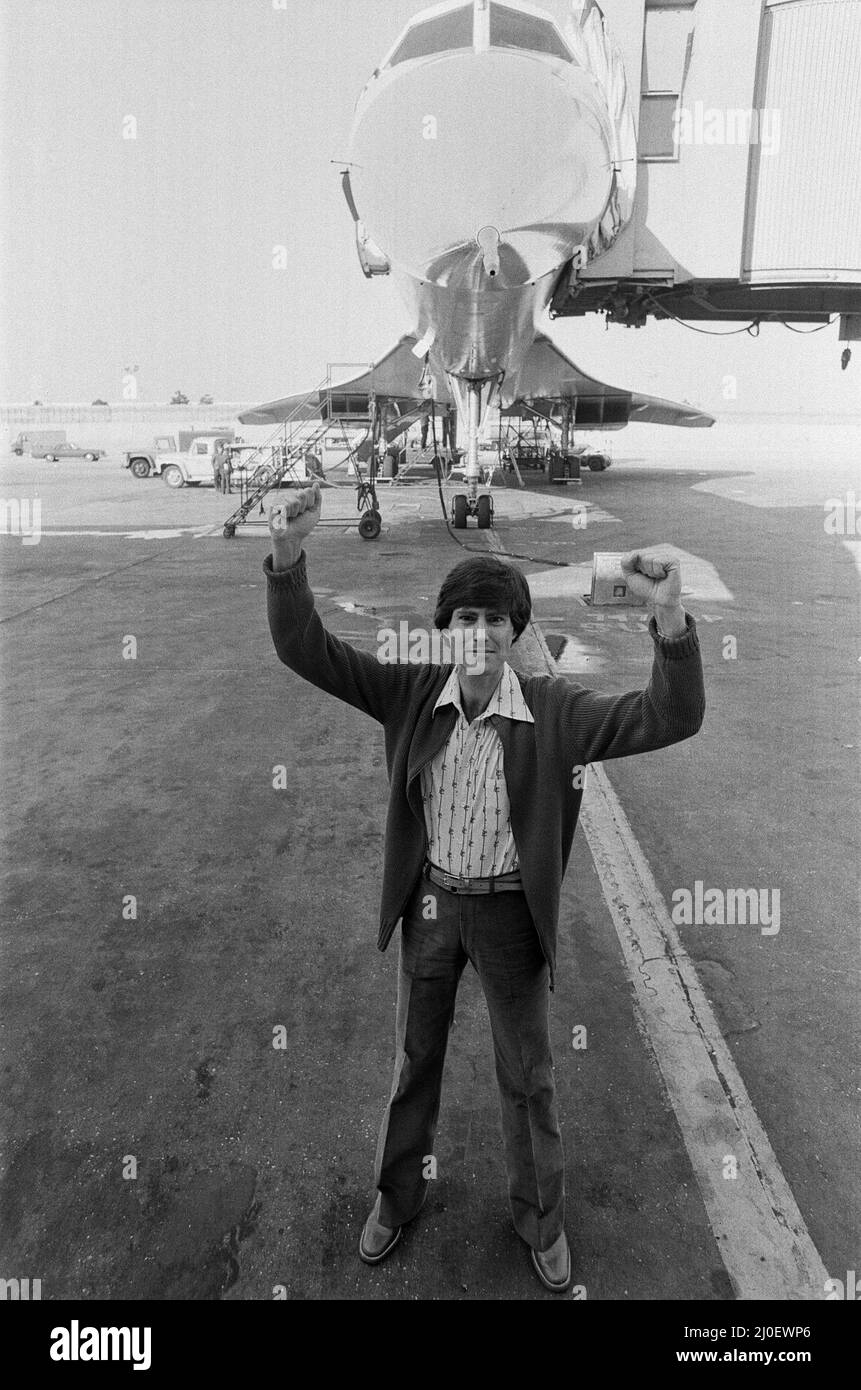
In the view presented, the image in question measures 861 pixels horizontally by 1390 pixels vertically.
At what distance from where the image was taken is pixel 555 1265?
214cm

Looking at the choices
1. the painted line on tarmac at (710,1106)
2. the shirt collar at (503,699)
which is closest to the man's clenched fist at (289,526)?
the shirt collar at (503,699)

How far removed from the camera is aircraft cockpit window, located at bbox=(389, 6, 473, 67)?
820 centimetres

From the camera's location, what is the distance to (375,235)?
29.2 feet

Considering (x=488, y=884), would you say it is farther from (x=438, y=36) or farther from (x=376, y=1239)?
(x=438, y=36)

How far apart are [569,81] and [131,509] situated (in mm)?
16970

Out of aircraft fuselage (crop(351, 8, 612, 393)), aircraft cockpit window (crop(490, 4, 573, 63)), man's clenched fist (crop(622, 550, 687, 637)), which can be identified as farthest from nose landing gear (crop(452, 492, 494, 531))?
man's clenched fist (crop(622, 550, 687, 637))

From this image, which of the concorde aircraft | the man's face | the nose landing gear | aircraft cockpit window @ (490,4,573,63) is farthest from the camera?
the nose landing gear

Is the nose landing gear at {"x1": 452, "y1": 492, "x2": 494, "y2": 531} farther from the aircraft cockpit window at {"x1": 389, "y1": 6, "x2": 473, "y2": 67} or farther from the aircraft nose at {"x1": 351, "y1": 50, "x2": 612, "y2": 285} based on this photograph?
the aircraft cockpit window at {"x1": 389, "y1": 6, "x2": 473, "y2": 67}

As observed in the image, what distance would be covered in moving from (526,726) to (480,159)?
24.6 ft

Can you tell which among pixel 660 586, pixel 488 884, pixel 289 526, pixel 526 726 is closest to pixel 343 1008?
pixel 488 884

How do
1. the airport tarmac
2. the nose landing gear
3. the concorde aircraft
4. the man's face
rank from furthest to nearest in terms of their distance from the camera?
the nose landing gear < the concorde aircraft < the airport tarmac < the man's face

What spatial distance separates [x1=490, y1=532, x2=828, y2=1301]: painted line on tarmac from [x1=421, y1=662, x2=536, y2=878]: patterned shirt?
1268mm

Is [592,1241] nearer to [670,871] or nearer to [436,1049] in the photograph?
[436,1049]

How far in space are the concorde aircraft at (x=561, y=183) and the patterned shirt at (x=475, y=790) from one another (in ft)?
24.4
